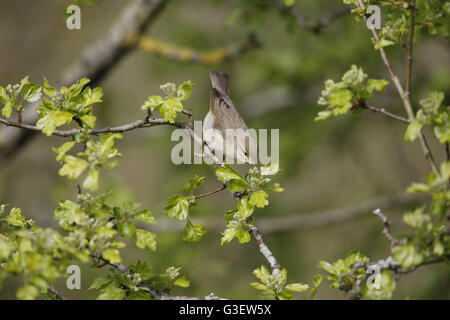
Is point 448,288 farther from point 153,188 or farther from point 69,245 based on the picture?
point 153,188

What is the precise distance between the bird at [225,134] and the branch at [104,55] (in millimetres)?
1338

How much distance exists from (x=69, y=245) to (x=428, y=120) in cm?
116

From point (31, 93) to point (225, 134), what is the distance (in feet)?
3.15

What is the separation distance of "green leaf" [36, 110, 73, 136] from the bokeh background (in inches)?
73.9

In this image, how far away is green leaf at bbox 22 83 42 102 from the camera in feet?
5.44

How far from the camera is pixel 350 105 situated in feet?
5.02

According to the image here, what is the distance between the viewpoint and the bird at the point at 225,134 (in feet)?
7.26

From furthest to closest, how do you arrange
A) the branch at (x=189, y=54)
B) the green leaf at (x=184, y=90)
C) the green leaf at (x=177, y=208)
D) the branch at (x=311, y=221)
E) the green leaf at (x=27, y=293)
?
the branch at (x=311, y=221), the branch at (x=189, y=54), the green leaf at (x=184, y=90), the green leaf at (x=177, y=208), the green leaf at (x=27, y=293)

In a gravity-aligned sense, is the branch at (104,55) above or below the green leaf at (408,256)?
above

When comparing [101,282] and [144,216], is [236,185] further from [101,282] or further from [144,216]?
[101,282]

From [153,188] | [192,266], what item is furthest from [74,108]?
[153,188]

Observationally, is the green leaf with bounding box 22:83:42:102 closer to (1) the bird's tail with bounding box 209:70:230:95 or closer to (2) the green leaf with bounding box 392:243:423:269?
(1) the bird's tail with bounding box 209:70:230:95

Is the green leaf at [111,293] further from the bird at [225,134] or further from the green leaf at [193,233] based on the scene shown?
the bird at [225,134]

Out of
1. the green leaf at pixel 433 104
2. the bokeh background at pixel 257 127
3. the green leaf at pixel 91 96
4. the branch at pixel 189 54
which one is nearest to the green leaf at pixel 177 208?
the green leaf at pixel 91 96
